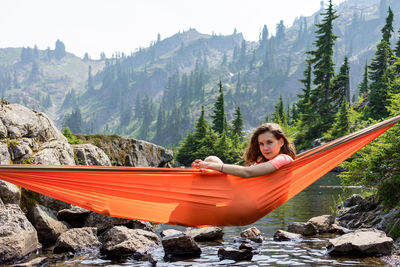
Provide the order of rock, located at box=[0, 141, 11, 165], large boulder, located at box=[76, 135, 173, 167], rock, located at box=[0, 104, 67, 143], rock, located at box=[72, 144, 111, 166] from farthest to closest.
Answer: large boulder, located at box=[76, 135, 173, 167] → rock, located at box=[72, 144, 111, 166] → rock, located at box=[0, 104, 67, 143] → rock, located at box=[0, 141, 11, 165]

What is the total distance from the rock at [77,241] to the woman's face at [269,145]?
4.97 metres

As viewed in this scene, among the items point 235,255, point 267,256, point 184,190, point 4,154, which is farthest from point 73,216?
point 184,190

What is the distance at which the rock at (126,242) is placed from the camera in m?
7.91

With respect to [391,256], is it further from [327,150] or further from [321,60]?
[321,60]

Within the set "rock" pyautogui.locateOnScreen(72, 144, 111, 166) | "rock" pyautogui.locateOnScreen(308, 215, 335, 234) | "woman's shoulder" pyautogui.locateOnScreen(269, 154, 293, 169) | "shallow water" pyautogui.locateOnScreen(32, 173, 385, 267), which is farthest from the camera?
"rock" pyautogui.locateOnScreen(72, 144, 111, 166)

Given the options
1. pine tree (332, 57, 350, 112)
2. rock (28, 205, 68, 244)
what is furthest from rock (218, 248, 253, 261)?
pine tree (332, 57, 350, 112)

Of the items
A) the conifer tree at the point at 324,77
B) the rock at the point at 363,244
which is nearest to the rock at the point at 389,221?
the rock at the point at 363,244

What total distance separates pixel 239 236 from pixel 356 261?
10.9 ft

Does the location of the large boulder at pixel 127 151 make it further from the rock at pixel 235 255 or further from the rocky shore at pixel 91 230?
the rock at pixel 235 255

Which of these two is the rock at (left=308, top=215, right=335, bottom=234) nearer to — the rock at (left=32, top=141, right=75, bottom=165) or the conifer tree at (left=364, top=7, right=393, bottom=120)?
the rock at (left=32, top=141, right=75, bottom=165)

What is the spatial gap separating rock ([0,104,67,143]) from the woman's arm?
23.1ft

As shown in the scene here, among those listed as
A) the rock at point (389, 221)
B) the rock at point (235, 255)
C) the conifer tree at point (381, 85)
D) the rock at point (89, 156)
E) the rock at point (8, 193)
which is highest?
the conifer tree at point (381, 85)

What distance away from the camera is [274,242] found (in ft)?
29.0

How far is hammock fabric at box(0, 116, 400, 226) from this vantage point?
4746 millimetres
